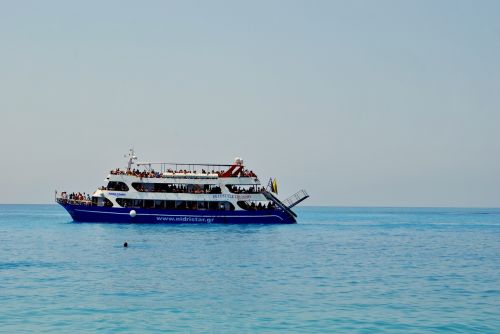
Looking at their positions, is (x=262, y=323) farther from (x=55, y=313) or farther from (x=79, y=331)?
(x=55, y=313)

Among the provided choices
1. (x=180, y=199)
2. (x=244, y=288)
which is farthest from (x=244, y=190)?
(x=244, y=288)

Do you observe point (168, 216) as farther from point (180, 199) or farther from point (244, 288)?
point (244, 288)

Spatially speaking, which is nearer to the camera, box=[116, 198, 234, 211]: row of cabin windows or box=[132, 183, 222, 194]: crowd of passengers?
box=[116, 198, 234, 211]: row of cabin windows

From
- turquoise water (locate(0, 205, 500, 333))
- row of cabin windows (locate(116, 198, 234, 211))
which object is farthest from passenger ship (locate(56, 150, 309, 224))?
turquoise water (locate(0, 205, 500, 333))

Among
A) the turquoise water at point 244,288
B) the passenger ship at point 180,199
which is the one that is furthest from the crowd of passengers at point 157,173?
the turquoise water at point 244,288

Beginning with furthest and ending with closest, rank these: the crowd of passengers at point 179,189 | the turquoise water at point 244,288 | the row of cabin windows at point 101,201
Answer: the crowd of passengers at point 179,189
the row of cabin windows at point 101,201
the turquoise water at point 244,288

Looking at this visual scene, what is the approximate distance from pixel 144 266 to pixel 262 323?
15.4m

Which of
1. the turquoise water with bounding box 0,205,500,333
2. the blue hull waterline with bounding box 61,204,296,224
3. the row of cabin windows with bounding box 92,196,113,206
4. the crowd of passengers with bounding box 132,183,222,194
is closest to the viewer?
the turquoise water with bounding box 0,205,500,333

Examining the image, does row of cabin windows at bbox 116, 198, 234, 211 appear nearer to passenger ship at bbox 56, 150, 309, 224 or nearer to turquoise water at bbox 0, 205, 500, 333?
passenger ship at bbox 56, 150, 309, 224

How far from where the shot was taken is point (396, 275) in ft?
109

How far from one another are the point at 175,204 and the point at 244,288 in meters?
44.5

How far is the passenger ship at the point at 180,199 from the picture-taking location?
70.8 m

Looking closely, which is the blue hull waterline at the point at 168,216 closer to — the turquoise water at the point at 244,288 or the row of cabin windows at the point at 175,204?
the row of cabin windows at the point at 175,204

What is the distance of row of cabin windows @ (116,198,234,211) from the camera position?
71188mm
